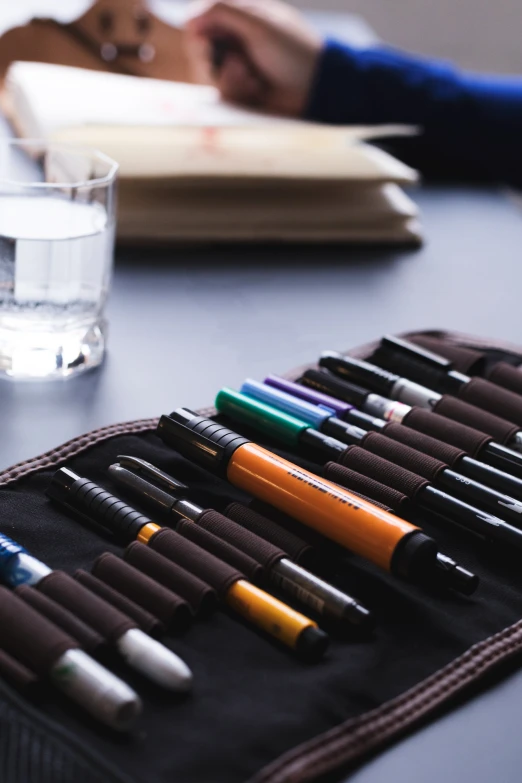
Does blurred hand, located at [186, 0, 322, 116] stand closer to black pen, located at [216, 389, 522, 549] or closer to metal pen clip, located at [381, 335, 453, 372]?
metal pen clip, located at [381, 335, 453, 372]

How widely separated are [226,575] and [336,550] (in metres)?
0.08

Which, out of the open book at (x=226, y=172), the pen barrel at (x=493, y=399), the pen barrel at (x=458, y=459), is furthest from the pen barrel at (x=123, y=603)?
the open book at (x=226, y=172)

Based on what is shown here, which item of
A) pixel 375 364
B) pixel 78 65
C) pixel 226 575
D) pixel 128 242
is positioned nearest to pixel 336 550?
pixel 226 575

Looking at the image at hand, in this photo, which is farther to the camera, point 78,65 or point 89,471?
point 78,65

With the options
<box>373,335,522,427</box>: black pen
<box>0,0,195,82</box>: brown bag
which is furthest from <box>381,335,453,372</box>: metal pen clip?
<box>0,0,195,82</box>: brown bag

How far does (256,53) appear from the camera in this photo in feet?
4.26

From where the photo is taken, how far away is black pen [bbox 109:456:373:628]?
475 mm

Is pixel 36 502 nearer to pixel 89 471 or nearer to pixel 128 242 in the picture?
pixel 89 471

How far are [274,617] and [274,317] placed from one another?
45 cm

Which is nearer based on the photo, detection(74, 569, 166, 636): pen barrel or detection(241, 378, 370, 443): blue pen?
detection(74, 569, 166, 636): pen barrel

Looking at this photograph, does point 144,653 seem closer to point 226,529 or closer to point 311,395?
point 226,529

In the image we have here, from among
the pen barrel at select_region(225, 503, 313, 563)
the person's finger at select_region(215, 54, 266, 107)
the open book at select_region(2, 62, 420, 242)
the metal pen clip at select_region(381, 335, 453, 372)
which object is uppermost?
the person's finger at select_region(215, 54, 266, 107)

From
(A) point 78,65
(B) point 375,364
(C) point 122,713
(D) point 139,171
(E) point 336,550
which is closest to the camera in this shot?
(C) point 122,713

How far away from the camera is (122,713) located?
39 cm
